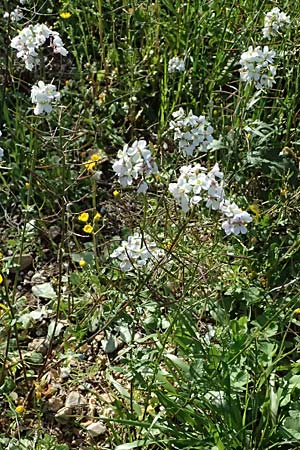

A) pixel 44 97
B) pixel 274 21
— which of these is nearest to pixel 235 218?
pixel 44 97

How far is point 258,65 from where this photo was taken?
2.44m

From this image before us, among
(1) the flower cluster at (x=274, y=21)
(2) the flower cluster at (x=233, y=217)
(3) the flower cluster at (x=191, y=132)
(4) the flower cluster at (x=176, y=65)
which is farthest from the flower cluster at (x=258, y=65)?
(2) the flower cluster at (x=233, y=217)

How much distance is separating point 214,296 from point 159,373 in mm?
365

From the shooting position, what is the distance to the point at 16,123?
2.81 meters

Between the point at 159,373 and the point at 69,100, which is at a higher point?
the point at 69,100

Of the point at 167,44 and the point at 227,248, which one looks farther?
the point at 167,44

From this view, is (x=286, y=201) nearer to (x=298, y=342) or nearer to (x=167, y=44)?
(x=298, y=342)

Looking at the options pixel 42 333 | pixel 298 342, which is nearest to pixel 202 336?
pixel 298 342

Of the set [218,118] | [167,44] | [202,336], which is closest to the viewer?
[202,336]

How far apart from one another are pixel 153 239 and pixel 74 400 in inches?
22.0

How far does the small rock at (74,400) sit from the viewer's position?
229 centimetres

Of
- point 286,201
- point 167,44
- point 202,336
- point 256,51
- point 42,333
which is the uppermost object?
point 256,51

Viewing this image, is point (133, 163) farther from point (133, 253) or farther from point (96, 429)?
point (96, 429)

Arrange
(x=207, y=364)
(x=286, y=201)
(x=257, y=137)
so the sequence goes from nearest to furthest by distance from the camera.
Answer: (x=207, y=364)
(x=286, y=201)
(x=257, y=137)
